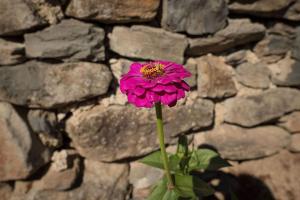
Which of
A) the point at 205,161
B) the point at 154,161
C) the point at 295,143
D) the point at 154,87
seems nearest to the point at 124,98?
the point at 154,161

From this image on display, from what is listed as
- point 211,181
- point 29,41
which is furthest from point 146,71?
point 211,181

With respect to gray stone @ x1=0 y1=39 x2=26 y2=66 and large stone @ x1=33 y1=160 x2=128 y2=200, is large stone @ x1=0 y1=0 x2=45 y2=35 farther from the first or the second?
large stone @ x1=33 y1=160 x2=128 y2=200

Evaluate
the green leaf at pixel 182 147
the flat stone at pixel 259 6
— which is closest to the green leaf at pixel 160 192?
the green leaf at pixel 182 147

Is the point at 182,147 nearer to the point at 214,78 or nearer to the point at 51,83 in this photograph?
the point at 214,78

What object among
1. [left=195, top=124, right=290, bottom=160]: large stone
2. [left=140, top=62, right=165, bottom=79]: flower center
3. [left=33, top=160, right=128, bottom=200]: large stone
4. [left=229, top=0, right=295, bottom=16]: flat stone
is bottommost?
[left=33, top=160, right=128, bottom=200]: large stone

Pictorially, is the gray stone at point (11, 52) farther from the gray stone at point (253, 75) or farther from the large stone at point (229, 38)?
the gray stone at point (253, 75)

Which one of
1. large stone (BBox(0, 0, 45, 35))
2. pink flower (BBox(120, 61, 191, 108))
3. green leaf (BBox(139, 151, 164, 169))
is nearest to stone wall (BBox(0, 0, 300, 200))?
large stone (BBox(0, 0, 45, 35))
